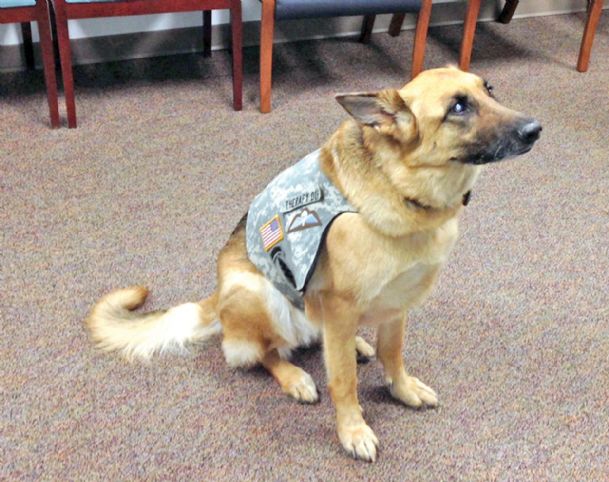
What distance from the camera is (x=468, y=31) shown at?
3312 millimetres

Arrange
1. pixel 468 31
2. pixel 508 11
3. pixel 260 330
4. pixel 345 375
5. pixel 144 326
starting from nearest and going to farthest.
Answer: pixel 345 375
pixel 260 330
pixel 144 326
pixel 468 31
pixel 508 11

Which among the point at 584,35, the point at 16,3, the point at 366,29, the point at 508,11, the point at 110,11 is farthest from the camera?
the point at 508,11

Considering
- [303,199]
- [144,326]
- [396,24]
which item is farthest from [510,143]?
[396,24]

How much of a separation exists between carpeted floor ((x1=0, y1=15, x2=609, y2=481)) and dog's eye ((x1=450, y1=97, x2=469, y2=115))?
2.39 ft

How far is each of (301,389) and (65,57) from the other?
170 cm

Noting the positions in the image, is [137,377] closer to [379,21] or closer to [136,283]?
[136,283]

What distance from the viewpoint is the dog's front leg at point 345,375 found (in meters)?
1.46

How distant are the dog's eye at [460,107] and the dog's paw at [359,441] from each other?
2.30ft

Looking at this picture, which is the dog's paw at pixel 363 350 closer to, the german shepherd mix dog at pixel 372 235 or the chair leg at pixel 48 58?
the german shepherd mix dog at pixel 372 235

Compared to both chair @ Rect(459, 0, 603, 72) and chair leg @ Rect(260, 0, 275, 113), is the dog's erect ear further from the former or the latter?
chair @ Rect(459, 0, 603, 72)

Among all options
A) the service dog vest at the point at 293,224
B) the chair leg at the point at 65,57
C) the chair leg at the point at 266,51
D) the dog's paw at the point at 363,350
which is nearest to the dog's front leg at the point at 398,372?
the dog's paw at the point at 363,350

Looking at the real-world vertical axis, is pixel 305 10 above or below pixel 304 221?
below

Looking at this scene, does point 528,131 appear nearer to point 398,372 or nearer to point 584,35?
point 398,372

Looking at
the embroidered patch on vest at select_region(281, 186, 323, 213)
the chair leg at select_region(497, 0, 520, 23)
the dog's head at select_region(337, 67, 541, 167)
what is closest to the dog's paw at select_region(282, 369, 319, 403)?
the embroidered patch on vest at select_region(281, 186, 323, 213)
